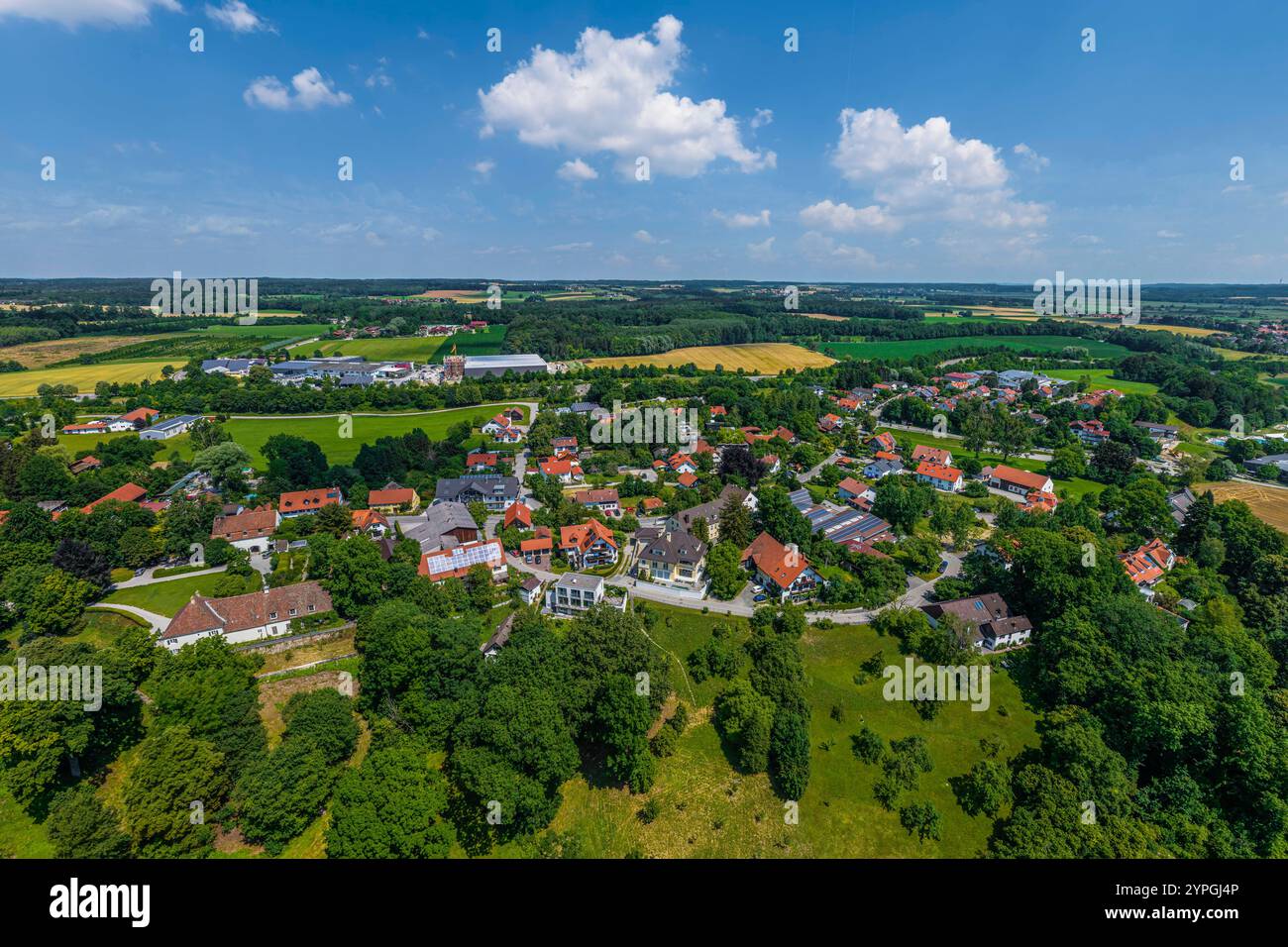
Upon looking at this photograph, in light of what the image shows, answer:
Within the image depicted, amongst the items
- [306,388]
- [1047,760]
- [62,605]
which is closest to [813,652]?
[1047,760]

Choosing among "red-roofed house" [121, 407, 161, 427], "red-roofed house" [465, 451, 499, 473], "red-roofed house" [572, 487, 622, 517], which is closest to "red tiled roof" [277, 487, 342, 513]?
"red-roofed house" [465, 451, 499, 473]

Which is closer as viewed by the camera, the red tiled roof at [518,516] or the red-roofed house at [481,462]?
the red tiled roof at [518,516]

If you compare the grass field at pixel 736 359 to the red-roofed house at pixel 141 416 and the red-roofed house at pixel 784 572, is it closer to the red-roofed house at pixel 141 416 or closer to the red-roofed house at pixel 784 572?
the red-roofed house at pixel 141 416

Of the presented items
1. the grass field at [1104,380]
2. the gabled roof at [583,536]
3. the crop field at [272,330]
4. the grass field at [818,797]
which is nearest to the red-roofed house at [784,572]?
the grass field at [818,797]

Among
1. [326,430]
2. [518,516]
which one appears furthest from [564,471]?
[326,430]

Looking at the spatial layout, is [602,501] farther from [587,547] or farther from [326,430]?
[326,430]

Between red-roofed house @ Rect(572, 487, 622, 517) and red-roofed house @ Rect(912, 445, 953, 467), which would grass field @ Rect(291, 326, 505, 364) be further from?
red-roofed house @ Rect(912, 445, 953, 467)

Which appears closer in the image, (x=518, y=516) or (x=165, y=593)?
(x=165, y=593)
